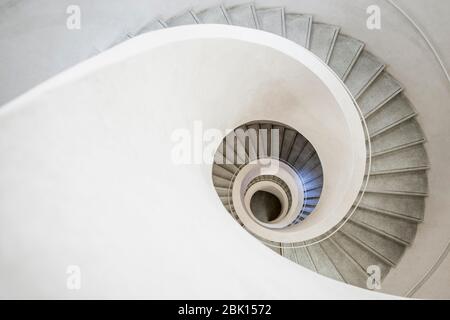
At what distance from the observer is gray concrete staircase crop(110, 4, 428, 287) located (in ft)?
17.7

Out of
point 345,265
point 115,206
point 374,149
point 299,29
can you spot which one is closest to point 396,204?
point 374,149

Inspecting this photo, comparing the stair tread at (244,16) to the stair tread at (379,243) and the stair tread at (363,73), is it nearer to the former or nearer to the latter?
the stair tread at (363,73)

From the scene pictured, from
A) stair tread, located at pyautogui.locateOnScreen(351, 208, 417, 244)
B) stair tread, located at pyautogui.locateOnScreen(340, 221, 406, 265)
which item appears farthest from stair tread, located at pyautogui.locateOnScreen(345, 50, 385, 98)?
stair tread, located at pyautogui.locateOnScreen(340, 221, 406, 265)

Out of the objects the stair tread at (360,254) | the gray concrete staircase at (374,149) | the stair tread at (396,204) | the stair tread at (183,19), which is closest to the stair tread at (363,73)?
the gray concrete staircase at (374,149)

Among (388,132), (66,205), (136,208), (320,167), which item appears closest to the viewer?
(66,205)

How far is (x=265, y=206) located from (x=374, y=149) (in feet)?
13.1

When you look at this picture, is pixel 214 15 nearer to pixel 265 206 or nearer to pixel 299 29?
pixel 299 29

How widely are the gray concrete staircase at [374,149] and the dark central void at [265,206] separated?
138 inches

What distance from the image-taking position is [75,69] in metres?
1.95

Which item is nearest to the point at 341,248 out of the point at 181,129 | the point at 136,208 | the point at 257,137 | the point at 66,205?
the point at 257,137

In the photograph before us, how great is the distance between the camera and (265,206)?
29.5ft

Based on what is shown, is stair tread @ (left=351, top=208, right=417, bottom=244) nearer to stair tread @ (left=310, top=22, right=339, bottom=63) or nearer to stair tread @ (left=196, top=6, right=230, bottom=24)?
stair tread @ (left=310, top=22, right=339, bottom=63)
